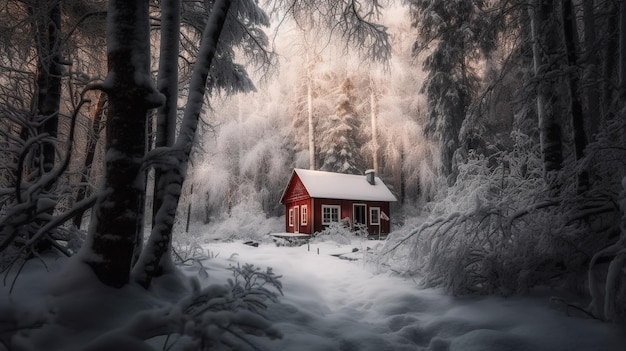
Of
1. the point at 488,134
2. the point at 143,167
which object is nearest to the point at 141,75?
the point at 143,167

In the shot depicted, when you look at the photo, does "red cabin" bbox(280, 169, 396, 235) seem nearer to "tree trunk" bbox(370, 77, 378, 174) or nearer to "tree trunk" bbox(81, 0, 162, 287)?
"tree trunk" bbox(370, 77, 378, 174)

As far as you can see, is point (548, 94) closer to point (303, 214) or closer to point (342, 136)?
point (303, 214)

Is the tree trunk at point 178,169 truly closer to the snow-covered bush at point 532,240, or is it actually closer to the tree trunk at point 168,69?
the tree trunk at point 168,69

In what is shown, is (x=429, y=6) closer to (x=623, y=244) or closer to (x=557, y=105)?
(x=557, y=105)

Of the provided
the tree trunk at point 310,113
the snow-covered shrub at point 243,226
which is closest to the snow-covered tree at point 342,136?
the tree trunk at point 310,113

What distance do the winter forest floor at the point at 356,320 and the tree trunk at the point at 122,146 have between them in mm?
286

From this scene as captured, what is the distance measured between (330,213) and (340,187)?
1832 mm

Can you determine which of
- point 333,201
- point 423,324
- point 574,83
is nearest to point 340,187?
point 333,201

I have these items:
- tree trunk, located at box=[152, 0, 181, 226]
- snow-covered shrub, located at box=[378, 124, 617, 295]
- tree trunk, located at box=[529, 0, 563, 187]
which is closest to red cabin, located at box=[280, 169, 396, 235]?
snow-covered shrub, located at box=[378, 124, 617, 295]

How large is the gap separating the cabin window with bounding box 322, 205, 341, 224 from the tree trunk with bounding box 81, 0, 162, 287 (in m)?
18.6

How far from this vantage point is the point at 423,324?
4.35 meters

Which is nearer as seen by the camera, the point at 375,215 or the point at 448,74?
the point at 448,74

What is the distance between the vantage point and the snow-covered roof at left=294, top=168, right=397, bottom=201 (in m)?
A: 21.6

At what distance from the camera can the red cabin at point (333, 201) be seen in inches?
847
